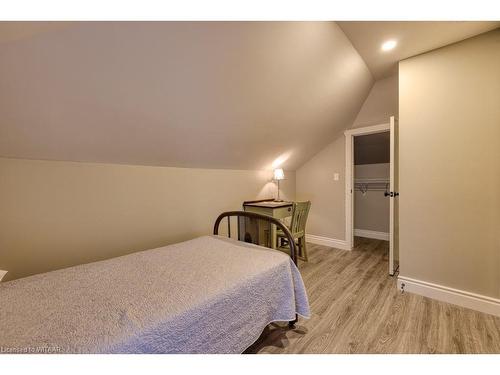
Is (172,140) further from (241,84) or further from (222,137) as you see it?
(241,84)

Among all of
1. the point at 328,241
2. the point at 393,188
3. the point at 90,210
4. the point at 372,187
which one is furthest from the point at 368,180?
the point at 90,210

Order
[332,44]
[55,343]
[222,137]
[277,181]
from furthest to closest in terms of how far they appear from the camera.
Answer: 1. [277,181]
2. [222,137]
3. [332,44]
4. [55,343]

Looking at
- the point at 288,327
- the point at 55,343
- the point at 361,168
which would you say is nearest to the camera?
the point at 55,343

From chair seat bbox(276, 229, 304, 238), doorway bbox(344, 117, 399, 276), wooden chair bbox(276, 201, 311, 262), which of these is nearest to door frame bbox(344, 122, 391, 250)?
doorway bbox(344, 117, 399, 276)

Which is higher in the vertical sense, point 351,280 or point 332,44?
point 332,44

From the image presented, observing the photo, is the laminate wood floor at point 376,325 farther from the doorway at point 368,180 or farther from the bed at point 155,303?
the doorway at point 368,180

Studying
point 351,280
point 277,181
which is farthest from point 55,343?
point 277,181

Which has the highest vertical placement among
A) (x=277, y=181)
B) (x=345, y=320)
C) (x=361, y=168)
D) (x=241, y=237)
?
(x=361, y=168)

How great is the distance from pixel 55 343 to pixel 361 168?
4.64 m

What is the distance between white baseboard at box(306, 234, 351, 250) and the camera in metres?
3.36

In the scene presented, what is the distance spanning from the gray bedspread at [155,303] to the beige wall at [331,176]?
2258 mm

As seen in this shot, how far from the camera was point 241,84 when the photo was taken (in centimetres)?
168

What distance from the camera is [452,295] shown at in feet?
6.20

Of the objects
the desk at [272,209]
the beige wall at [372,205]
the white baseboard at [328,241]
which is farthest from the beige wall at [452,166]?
the beige wall at [372,205]
